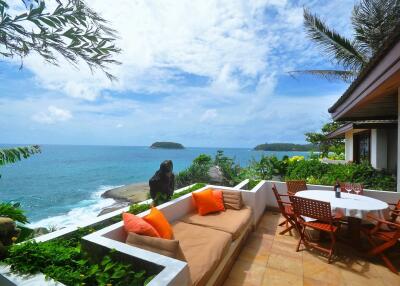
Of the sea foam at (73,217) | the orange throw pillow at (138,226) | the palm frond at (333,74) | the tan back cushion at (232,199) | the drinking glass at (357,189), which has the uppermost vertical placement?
the palm frond at (333,74)

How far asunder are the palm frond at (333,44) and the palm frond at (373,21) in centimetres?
45

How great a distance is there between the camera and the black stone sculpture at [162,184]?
4344mm

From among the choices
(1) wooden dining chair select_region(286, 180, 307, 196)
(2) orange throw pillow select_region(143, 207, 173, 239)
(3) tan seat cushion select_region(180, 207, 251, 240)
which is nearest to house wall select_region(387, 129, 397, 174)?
(1) wooden dining chair select_region(286, 180, 307, 196)

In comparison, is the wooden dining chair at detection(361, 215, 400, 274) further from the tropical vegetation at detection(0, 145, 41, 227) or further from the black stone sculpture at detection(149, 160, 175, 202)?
the tropical vegetation at detection(0, 145, 41, 227)

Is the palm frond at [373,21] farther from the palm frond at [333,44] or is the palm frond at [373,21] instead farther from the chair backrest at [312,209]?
the chair backrest at [312,209]

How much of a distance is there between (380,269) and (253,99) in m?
→ 15.1

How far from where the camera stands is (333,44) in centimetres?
916

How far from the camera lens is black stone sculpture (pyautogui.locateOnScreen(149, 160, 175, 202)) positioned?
4.34m

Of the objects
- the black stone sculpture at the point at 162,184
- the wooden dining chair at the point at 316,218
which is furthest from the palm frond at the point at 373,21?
the black stone sculpture at the point at 162,184

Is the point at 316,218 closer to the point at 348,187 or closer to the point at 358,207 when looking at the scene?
the point at 358,207

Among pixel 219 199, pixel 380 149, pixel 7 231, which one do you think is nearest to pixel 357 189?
pixel 219 199

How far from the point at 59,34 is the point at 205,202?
350 centimetres

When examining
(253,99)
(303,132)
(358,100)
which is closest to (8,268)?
(358,100)

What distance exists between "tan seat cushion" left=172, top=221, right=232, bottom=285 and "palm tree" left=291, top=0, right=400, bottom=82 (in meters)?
8.98
